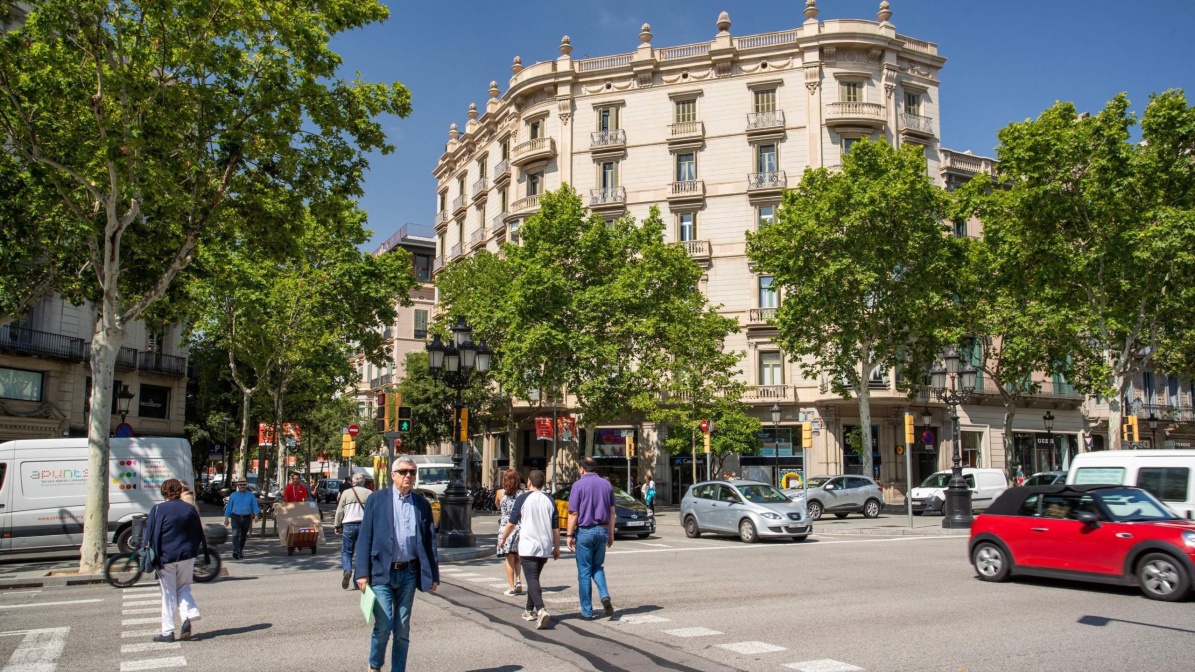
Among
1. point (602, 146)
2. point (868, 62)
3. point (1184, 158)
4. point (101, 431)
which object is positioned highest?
point (868, 62)

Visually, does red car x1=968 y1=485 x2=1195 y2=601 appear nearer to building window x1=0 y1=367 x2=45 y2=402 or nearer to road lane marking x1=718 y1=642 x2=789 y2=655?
road lane marking x1=718 y1=642 x2=789 y2=655

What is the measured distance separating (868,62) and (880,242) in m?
14.7

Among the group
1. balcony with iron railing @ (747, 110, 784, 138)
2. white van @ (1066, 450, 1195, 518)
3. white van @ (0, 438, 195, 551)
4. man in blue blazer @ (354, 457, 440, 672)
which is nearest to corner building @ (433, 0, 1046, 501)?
balcony with iron railing @ (747, 110, 784, 138)

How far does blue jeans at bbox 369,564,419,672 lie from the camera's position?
6438 mm

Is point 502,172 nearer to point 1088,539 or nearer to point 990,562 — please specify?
point 990,562

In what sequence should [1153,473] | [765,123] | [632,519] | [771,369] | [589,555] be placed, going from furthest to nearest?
[765,123] < [771,369] < [632,519] < [1153,473] < [589,555]

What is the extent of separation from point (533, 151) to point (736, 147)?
421 inches

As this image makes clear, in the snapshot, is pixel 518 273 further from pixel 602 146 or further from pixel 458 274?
pixel 602 146

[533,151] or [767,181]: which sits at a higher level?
[533,151]

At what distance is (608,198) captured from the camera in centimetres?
4625

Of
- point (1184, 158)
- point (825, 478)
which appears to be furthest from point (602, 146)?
point (1184, 158)

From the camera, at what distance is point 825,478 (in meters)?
33.3

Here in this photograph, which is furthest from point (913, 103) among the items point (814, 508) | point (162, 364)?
point (162, 364)

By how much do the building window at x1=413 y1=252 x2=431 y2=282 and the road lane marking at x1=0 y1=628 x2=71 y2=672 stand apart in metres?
65.2
